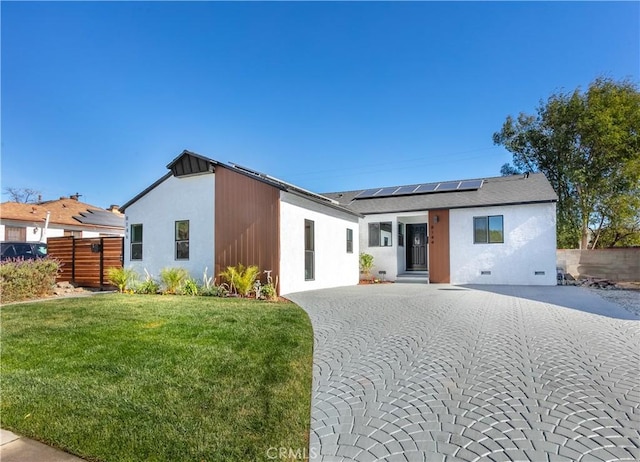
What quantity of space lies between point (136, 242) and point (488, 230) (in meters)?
14.4

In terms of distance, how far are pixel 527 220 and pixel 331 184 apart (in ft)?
71.5

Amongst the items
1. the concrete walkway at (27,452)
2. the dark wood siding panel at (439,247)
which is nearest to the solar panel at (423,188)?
the dark wood siding panel at (439,247)

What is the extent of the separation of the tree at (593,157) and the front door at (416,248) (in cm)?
966

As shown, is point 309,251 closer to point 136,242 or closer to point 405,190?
point 136,242

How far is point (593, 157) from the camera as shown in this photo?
19188 mm

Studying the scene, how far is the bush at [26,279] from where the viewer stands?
31.8 feet

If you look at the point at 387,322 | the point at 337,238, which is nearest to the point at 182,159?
the point at 337,238

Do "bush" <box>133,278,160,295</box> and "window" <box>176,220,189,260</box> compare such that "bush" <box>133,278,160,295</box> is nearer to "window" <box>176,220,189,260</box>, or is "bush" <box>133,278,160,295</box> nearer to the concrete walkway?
"window" <box>176,220,189,260</box>

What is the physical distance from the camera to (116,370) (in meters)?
4.01

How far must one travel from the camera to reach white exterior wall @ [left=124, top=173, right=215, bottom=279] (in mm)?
11547

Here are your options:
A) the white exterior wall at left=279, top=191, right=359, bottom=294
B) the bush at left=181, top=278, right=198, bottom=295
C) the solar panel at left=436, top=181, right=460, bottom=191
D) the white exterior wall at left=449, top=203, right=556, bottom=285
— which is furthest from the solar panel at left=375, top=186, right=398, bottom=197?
the bush at left=181, top=278, right=198, bottom=295

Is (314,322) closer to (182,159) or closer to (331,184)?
(182,159)

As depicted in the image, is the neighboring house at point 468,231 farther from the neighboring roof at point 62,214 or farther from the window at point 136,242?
the neighboring roof at point 62,214

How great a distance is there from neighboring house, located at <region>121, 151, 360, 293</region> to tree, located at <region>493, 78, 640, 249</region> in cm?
1581
